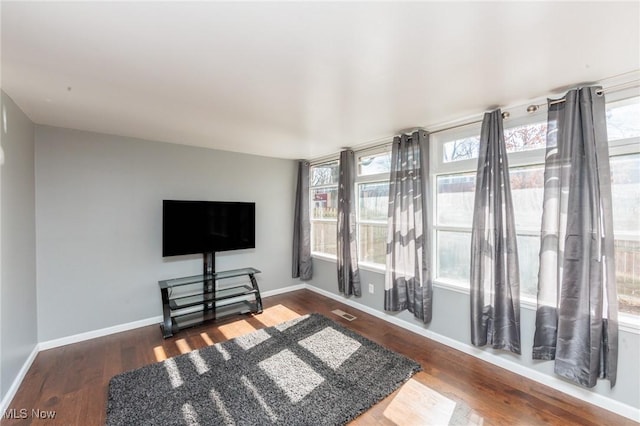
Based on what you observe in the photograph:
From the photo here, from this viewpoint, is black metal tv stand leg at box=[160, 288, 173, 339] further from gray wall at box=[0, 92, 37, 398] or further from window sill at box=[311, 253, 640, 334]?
window sill at box=[311, 253, 640, 334]

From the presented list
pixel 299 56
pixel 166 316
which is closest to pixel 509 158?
pixel 299 56

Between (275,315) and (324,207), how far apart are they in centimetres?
196

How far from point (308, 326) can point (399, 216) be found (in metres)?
1.76

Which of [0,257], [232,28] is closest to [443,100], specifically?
[232,28]

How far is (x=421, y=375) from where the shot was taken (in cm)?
236

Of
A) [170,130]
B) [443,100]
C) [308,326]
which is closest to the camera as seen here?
[443,100]

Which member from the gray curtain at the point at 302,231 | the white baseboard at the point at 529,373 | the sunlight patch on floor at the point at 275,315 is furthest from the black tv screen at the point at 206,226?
the white baseboard at the point at 529,373

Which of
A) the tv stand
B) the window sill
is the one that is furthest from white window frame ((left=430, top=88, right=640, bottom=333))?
the tv stand

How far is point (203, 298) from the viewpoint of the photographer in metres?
3.61

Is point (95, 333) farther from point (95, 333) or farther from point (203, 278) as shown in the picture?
point (203, 278)

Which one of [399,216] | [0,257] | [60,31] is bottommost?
[0,257]

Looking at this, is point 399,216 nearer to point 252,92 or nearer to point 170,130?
point 252,92

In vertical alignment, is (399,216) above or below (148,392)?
above

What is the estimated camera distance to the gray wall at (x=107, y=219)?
2.85 meters
